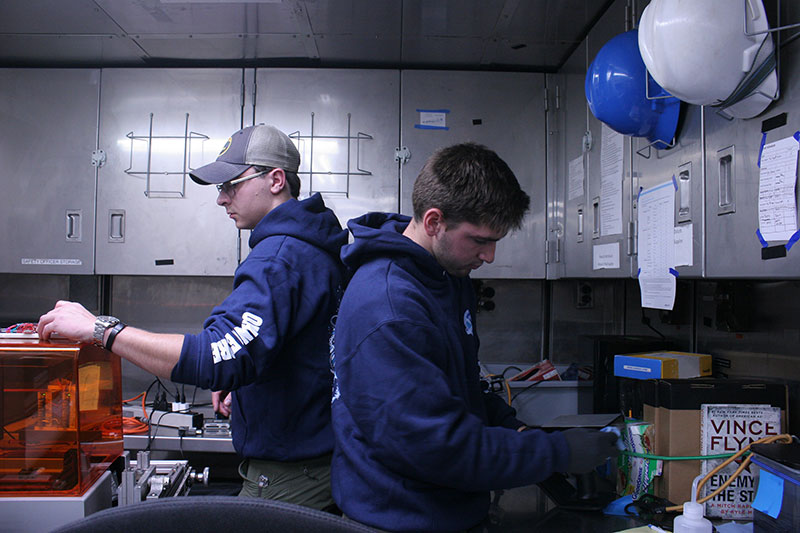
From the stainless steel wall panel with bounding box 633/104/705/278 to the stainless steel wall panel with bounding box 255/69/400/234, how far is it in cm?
120

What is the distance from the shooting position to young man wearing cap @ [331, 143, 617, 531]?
2.69 feet

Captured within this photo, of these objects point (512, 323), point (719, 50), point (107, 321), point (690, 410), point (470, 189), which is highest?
point (719, 50)

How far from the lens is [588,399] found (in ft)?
7.09

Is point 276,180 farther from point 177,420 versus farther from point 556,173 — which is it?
point 556,173

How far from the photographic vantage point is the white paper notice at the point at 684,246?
1.17 meters

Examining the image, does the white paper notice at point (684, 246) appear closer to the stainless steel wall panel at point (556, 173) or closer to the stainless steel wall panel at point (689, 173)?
the stainless steel wall panel at point (689, 173)

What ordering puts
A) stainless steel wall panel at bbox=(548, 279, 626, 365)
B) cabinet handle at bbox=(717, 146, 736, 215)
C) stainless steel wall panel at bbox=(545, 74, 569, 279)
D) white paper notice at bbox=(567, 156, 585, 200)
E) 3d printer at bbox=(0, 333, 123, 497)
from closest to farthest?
3d printer at bbox=(0, 333, 123, 497), cabinet handle at bbox=(717, 146, 736, 215), white paper notice at bbox=(567, 156, 585, 200), stainless steel wall panel at bbox=(545, 74, 569, 279), stainless steel wall panel at bbox=(548, 279, 626, 365)

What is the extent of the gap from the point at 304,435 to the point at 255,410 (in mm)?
131

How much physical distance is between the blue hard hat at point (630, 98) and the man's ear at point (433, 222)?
2.09ft

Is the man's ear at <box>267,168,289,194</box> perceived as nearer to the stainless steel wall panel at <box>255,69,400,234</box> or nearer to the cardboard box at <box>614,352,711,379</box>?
the stainless steel wall panel at <box>255,69,400,234</box>

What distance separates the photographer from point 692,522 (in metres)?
0.98

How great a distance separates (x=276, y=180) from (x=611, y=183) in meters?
1.08

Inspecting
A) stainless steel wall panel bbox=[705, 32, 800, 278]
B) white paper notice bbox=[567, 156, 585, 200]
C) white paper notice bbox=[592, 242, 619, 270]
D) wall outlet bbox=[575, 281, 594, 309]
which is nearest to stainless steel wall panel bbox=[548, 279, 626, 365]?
wall outlet bbox=[575, 281, 594, 309]

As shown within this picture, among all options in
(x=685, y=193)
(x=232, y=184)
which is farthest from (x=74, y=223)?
(x=685, y=193)
